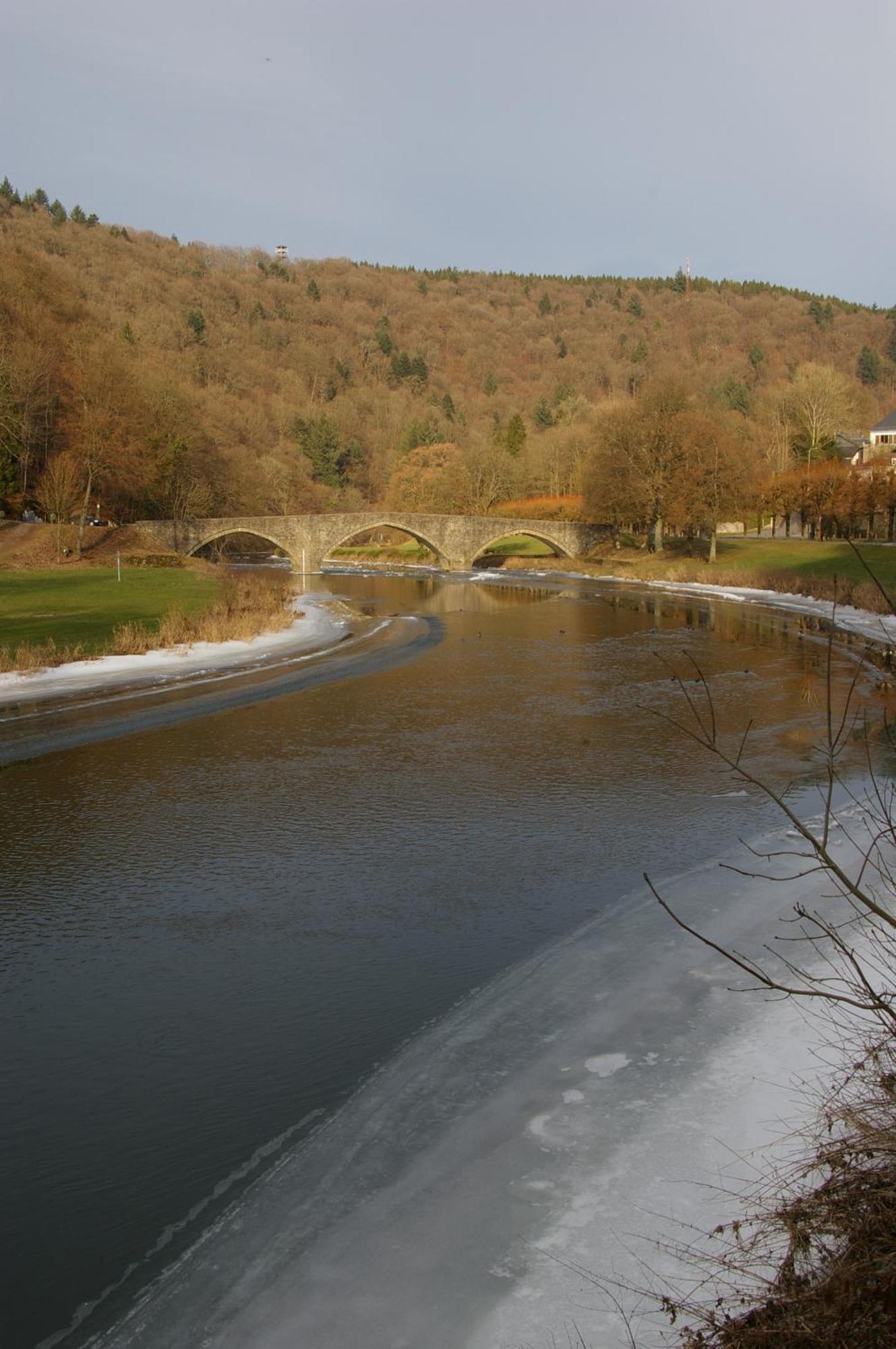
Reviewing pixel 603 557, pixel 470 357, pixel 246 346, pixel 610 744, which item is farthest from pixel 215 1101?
pixel 470 357

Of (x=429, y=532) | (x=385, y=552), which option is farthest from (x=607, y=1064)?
(x=385, y=552)

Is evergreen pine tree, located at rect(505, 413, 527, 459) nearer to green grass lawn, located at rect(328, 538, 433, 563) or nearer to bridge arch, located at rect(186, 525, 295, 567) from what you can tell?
green grass lawn, located at rect(328, 538, 433, 563)

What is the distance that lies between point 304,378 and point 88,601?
141848 mm

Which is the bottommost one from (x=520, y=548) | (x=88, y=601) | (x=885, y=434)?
(x=88, y=601)

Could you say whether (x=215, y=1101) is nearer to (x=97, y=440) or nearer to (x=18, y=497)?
(x=97, y=440)

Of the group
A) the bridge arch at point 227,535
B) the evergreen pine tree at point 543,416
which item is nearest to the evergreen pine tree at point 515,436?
the evergreen pine tree at point 543,416

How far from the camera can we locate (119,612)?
3622 centimetres

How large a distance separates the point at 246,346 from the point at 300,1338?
180 meters

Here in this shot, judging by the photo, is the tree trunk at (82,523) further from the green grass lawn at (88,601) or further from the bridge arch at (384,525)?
the bridge arch at (384,525)

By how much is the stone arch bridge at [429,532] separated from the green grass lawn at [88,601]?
2595cm

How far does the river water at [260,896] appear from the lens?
6.07 meters

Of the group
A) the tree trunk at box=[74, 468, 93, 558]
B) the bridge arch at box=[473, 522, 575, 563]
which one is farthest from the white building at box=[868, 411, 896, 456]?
the tree trunk at box=[74, 468, 93, 558]

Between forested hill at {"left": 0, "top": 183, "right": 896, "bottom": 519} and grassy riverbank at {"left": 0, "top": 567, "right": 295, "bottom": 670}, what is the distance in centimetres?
1874

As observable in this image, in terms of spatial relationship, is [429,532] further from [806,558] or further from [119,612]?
[119,612]
